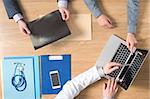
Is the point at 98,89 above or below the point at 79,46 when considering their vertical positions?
below

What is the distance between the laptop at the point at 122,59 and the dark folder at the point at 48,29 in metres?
0.16

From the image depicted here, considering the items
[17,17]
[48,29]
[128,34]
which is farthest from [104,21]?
[17,17]

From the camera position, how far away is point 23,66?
51.0 inches

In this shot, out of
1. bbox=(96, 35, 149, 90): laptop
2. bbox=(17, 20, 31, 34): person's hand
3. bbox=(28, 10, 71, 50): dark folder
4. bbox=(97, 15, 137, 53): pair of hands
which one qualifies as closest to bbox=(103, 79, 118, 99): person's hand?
bbox=(96, 35, 149, 90): laptop

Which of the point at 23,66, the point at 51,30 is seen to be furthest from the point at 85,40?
the point at 23,66

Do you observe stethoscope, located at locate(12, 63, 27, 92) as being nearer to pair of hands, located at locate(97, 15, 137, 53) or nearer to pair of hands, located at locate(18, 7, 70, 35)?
pair of hands, located at locate(18, 7, 70, 35)

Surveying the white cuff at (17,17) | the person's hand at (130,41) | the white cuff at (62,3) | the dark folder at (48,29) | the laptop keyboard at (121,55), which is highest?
the white cuff at (62,3)

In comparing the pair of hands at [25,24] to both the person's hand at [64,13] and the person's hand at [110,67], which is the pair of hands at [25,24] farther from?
the person's hand at [110,67]

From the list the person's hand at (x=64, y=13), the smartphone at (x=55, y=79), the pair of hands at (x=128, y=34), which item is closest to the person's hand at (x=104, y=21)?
the pair of hands at (x=128, y=34)

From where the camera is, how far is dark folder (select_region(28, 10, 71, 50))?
1.26 metres

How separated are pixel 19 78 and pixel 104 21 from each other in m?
0.39

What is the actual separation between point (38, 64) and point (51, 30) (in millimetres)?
142

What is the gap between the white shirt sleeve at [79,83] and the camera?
1.25 meters

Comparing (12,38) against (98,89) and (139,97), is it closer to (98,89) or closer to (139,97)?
(98,89)
